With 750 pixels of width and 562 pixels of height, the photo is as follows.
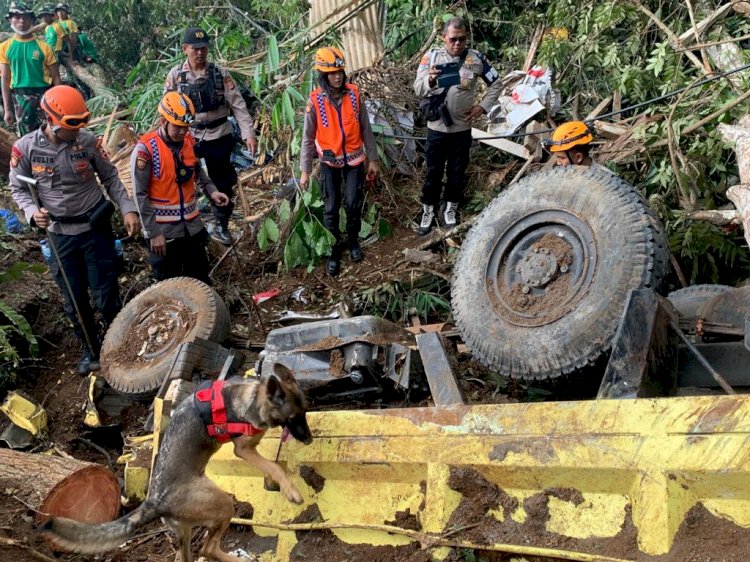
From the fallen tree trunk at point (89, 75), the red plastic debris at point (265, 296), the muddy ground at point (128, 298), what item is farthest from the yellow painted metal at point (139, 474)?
the fallen tree trunk at point (89, 75)

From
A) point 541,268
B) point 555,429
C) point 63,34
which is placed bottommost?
point 555,429

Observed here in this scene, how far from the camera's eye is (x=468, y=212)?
7148 mm

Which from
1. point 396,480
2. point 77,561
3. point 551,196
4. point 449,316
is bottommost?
point 77,561

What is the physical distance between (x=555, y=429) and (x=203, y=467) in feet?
5.66

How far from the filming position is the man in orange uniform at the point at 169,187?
225 inches

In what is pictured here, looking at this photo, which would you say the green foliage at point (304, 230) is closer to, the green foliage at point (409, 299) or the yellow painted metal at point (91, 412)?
the green foliage at point (409, 299)

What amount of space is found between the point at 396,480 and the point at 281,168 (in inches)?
216

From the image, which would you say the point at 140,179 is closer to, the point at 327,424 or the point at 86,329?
the point at 86,329

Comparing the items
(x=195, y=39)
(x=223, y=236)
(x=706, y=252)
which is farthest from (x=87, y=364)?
(x=706, y=252)

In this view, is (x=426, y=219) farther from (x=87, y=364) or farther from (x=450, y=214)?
(x=87, y=364)

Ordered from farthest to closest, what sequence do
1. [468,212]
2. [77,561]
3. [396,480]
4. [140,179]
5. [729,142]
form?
[468,212] < [140,179] < [729,142] < [77,561] < [396,480]

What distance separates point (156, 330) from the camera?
222 inches

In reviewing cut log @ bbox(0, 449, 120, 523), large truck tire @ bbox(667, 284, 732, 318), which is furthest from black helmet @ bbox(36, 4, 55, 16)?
large truck tire @ bbox(667, 284, 732, 318)

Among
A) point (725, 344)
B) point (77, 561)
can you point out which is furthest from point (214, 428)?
point (725, 344)
